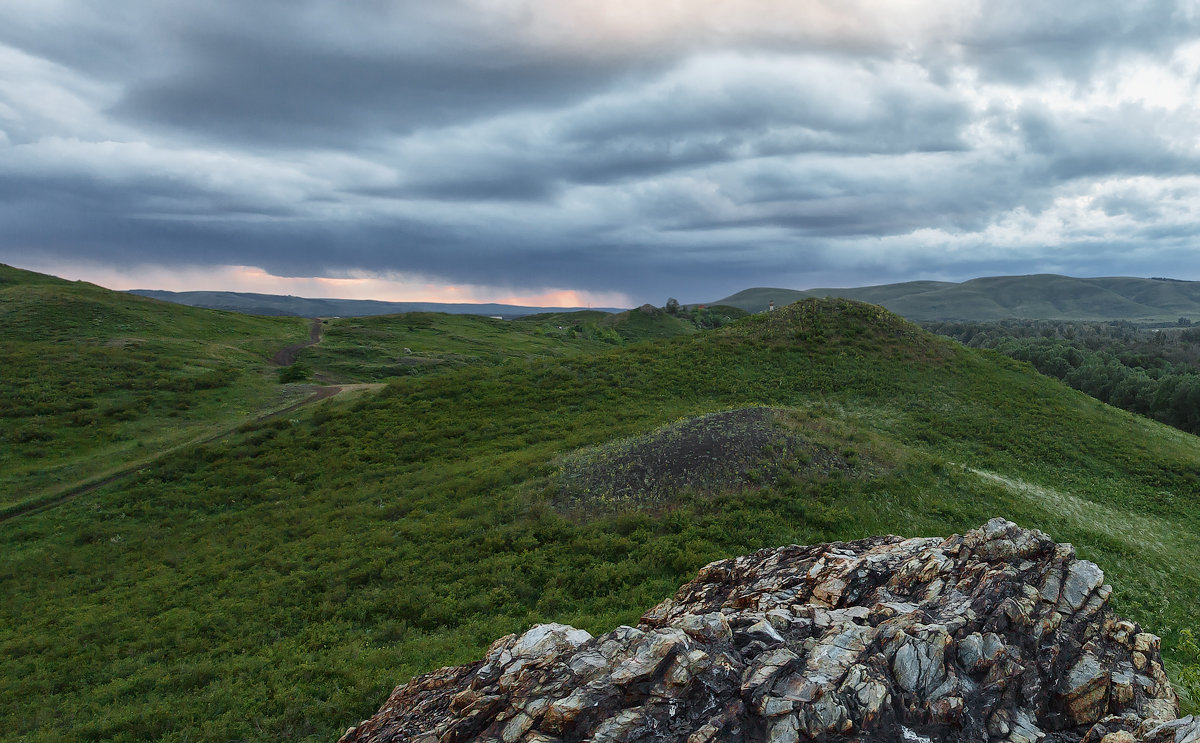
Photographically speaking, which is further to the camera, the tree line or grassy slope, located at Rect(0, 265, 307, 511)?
the tree line

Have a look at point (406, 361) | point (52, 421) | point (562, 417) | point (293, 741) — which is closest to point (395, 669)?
point (293, 741)

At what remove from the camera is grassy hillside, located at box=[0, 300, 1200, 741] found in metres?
15.0

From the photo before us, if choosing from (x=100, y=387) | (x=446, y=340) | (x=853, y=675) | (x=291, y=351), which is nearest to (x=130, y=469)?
(x=100, y=387)

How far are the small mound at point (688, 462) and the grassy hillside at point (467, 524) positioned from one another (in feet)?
0.53

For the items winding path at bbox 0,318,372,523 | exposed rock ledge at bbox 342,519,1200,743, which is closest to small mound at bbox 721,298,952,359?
winding path at bbox 0,318,372,523

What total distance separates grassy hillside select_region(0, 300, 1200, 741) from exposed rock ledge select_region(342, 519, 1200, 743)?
562 centimetres

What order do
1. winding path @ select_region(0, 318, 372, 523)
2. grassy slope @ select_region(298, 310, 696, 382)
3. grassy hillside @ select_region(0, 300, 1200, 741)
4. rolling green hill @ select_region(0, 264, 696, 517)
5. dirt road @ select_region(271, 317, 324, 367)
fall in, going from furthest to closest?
grassy slope @ select_region(298, 310, 696, 382), dirt road @ select_region(271, 317, 324, 367), rolling green hill @ select_region(0, 264, 696, 517), winding path @ select_region(0, 318, 372, 523), grassy hillside @ select_region(0, 300, 1200, 741)

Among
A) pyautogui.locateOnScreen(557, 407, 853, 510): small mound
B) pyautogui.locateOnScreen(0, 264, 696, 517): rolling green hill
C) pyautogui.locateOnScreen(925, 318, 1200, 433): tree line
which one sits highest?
pyautogui.locateOnScreen(0, 264, 696, 517): rolling green hill

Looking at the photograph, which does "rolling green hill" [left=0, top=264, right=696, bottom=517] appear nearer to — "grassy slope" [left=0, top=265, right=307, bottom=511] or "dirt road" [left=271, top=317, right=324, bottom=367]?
"grassy slope" [left=0, top=265, right=307, bottom=511]

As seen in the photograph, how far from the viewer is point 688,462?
25859 mm

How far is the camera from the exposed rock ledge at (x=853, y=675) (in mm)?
7938

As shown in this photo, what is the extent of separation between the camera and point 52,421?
37969mm

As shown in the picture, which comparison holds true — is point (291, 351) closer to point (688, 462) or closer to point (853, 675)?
point (688, 462)

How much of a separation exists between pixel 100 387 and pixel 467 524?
43.6 m
